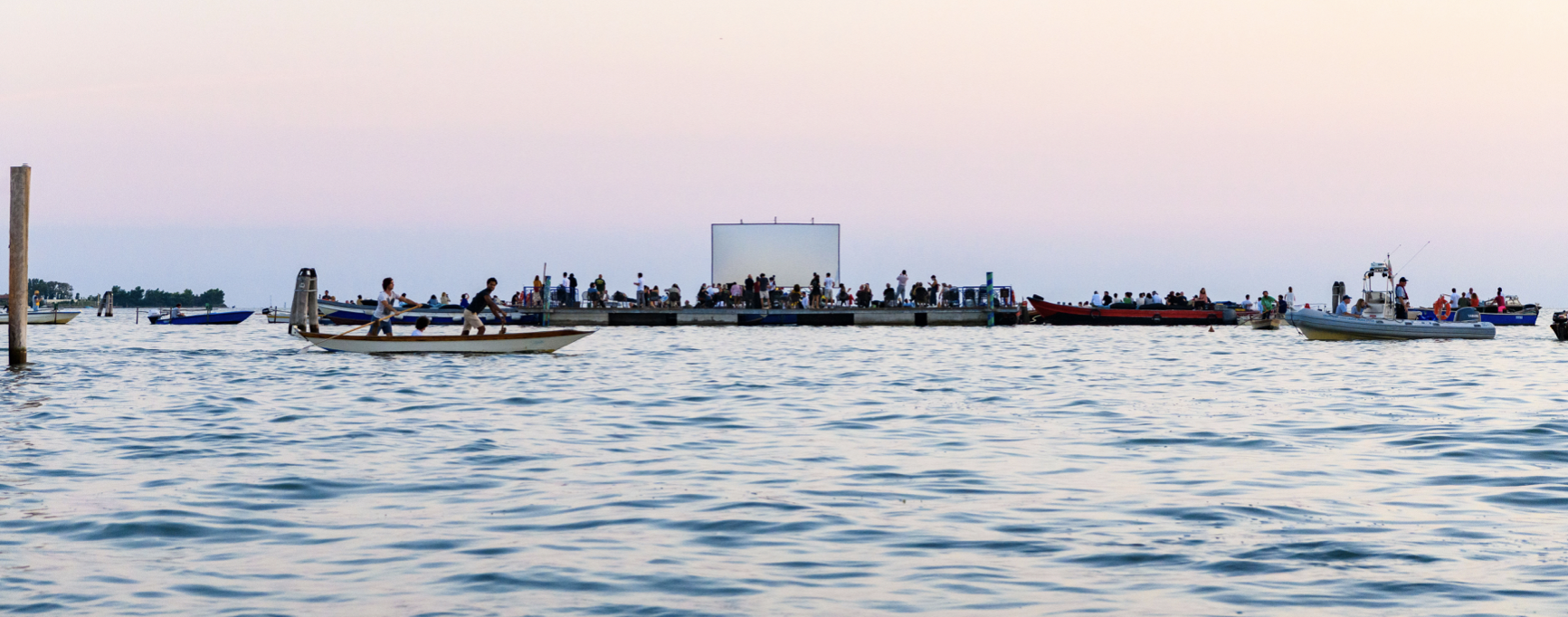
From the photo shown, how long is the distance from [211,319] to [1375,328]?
175 ft

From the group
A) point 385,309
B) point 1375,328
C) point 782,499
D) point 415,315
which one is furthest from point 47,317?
point 782,499

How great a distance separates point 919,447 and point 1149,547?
497 cm

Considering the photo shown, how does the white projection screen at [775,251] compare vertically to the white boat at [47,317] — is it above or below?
above

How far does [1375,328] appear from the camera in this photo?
3600 cm

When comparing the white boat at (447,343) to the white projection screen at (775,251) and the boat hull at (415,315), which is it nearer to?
the boat hull at (415,315)

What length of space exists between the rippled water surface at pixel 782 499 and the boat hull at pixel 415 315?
31.8 m

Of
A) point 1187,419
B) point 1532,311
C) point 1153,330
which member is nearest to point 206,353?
point 1187,419

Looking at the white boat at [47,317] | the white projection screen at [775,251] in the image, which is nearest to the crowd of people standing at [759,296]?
the white projection screen at [775,251]

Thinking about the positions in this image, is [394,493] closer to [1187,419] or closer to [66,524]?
[66,524]

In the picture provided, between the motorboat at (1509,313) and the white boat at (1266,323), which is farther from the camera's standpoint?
the motorboat at (1509,313)

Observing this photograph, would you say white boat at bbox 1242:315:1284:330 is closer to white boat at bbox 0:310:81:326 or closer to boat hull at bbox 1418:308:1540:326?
boat hull at bbox 1418:308:1540:326

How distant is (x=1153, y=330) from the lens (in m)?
52.1

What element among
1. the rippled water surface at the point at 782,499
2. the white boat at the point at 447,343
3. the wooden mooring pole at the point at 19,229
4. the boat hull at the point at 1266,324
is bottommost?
the rippled water surface at the point at 782,499

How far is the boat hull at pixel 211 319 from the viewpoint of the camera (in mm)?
67000
